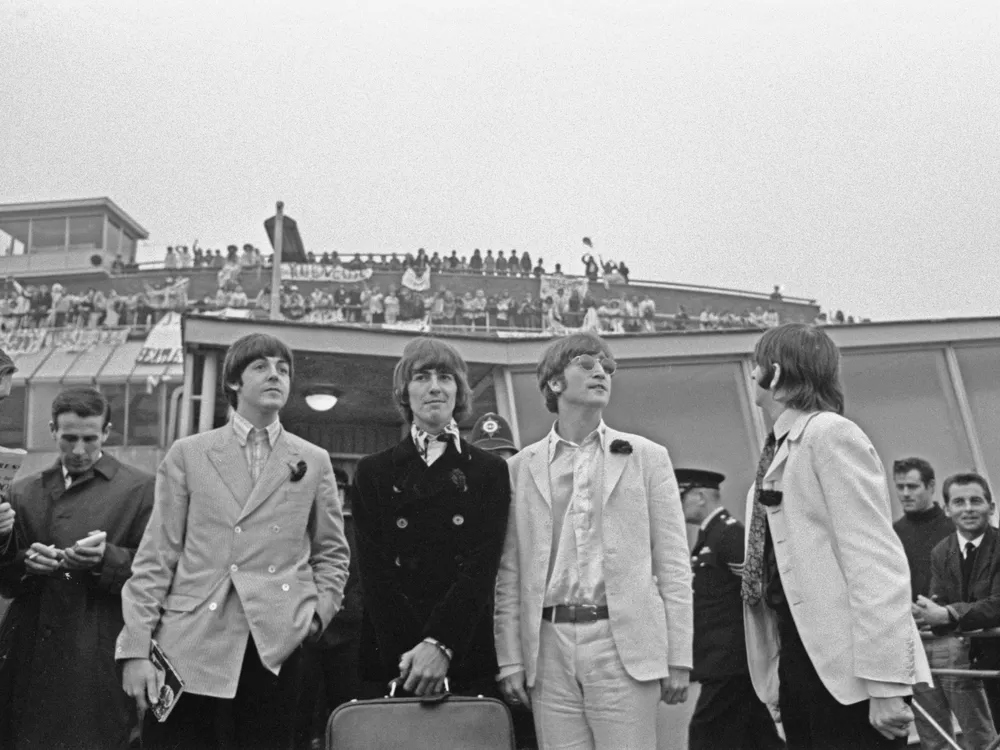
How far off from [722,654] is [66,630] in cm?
384

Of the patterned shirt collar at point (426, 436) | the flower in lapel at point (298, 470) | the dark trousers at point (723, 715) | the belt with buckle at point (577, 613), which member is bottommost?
the dark trousers at point (723, 715)

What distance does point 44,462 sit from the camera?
29.7 meters

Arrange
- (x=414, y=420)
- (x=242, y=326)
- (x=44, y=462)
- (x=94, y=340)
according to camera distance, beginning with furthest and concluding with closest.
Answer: (x=94, y=340), (x=44, y=462), (x=242, y=326), (x=414, y=420)

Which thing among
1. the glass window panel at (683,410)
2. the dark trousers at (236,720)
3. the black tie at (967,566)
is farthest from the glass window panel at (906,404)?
the dark trousers at (236,720)

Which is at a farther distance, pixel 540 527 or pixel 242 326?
pixel 242 326

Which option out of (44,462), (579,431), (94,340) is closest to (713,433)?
(579,431)

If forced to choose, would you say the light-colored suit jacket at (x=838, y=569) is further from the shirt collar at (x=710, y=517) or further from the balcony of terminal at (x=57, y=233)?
the balcony of terminal at (x=57, y=233)

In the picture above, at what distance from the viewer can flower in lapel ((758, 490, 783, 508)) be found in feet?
10.3

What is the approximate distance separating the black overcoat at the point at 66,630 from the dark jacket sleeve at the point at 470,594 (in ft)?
4.46

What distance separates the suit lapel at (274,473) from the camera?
362 cm

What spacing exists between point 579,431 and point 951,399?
6436mm

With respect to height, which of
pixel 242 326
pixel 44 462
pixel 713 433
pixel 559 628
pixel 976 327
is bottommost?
pixel 559 628

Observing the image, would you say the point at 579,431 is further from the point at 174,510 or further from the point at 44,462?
the point at 44,462

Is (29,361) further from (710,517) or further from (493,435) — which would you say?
(710,517)
